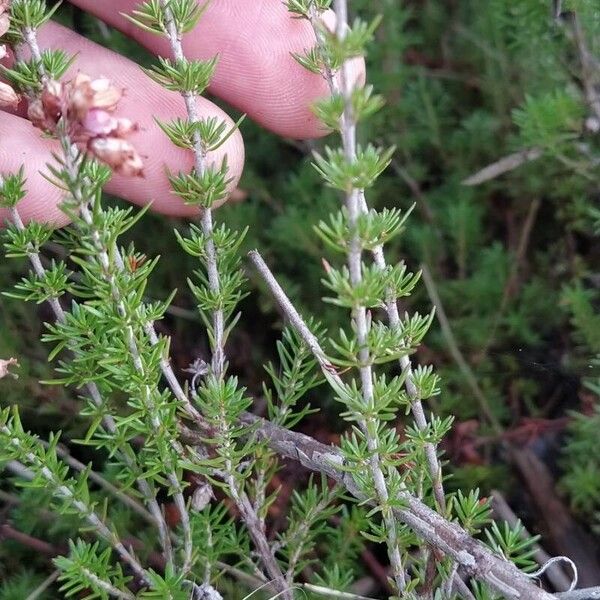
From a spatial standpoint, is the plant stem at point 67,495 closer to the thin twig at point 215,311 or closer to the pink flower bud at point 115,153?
the thin twig at point 215,311

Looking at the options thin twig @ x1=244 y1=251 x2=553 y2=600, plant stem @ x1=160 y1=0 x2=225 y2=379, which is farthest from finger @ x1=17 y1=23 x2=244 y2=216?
thin twig @ x1=244 y1=251 x2=553 y2=600

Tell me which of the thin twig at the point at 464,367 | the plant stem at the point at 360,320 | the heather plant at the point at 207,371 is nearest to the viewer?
the plant stem at the point at 360,320

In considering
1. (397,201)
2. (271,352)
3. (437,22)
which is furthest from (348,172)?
(437,22)

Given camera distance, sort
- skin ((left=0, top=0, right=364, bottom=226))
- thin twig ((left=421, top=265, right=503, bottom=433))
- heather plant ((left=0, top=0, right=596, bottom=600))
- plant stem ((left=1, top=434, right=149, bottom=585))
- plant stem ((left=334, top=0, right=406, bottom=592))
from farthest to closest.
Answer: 1. thin twig ((left=421, top=265, right=503, bottom=433))
2. skin ((left=0, top=0, right=364, bottom=226))
3. plant stem ((left=1, top=434, right=149, bottom=585))
4. heather plant ((left=0, top=0, right=596, bottom=600))
5. plant stem ((left=334, top=0, right=406, bottom=592))

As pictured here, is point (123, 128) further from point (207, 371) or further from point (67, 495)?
point (67, 495)

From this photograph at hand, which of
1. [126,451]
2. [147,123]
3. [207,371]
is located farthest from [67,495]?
[147,123]

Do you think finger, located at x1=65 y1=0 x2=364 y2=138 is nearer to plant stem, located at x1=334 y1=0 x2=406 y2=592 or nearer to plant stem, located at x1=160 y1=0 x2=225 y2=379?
plant stem, located at x1=160 y1=0 x2=225 y2=379

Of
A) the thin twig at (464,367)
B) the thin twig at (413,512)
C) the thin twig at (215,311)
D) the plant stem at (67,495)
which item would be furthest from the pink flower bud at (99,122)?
the thin twig at (464,367)

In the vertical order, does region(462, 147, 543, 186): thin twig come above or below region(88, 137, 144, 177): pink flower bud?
below
